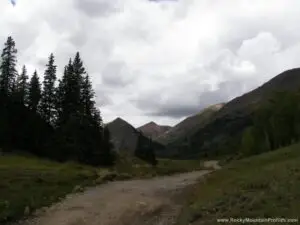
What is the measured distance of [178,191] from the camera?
106ft

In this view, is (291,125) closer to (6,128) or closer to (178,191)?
(6,128)

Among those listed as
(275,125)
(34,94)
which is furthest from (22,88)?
(275,125)

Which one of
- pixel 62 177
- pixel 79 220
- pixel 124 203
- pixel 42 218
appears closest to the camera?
pixel 79 220

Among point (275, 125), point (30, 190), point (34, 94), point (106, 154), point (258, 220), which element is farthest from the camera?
point (34, 94)

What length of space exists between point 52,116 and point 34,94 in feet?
19.2

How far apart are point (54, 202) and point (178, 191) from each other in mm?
8407

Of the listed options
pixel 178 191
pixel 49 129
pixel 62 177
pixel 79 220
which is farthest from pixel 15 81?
pixel 79 220

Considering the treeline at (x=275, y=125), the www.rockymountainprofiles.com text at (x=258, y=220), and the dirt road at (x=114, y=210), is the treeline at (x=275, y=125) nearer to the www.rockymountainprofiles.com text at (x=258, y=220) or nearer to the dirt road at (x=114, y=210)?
the dirt road at (x=114, y=210)

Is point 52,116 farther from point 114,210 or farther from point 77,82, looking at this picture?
point 114,210

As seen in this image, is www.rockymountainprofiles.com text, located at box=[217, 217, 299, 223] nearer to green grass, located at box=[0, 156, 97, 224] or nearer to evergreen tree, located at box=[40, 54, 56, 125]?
green grass, located at box=[0, 156, 97, 224]

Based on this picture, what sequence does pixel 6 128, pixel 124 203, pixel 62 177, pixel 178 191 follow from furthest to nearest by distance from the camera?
pixel 6 128 → pixel 62 177 → pixel 178 191 → pixel 124 203

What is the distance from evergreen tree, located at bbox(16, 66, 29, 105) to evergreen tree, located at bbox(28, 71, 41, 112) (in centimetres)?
101

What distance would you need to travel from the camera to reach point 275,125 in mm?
90500

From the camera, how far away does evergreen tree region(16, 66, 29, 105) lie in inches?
3795
